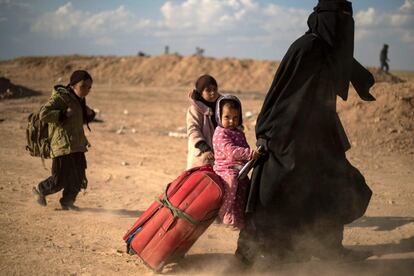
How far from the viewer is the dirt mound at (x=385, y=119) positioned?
9156 mm

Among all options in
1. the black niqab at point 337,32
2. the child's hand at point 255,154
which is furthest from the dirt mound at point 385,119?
the child's hand at point 255,154

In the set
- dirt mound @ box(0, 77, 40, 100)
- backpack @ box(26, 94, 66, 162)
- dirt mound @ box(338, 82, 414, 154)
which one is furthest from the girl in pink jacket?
dirt mound @ box(0, 77, 40, 100)

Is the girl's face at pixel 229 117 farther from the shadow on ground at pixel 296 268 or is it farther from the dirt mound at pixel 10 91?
the dirt mound at pixel 10 91

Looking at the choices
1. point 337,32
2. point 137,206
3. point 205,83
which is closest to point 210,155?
point 205,83

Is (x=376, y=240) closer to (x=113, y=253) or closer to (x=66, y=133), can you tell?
(x=113, y=253)

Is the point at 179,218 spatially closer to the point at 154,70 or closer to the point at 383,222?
the point at 383,222

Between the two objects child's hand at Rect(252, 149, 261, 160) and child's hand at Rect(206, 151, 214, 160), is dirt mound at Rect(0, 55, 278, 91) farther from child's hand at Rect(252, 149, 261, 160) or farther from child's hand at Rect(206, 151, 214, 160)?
child's hand at Rect(252, 149, 261, 160)

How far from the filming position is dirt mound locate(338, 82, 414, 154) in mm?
9156

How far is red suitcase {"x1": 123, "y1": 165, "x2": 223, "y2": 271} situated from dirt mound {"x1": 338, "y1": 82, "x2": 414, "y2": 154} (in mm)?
6625

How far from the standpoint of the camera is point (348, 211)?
3545 millimetres

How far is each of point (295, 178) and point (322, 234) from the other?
58 cm

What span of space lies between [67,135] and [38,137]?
42cm

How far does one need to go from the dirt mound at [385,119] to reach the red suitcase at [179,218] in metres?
6.63

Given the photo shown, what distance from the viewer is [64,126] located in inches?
204
